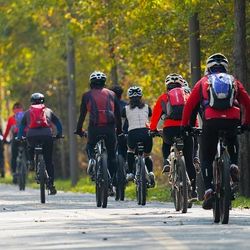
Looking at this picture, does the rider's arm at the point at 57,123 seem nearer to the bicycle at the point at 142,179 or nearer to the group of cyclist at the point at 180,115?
the group of cyclist at the point at 180,115

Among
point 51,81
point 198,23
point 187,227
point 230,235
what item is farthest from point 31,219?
point 51,81

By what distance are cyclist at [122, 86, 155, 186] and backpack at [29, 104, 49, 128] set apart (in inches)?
60.6

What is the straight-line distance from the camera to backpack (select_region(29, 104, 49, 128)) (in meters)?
25.1

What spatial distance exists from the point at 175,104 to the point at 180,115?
18cm

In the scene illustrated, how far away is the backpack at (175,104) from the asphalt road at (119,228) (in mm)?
1383

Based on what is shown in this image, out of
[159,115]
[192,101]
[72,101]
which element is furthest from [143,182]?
[72,101]

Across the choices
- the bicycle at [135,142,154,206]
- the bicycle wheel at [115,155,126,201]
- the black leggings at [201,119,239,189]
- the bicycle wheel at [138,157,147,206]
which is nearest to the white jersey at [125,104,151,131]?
the bicycle at [135,142,154,206]

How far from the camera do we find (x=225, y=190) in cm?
1614

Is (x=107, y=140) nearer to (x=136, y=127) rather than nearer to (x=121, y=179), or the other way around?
(x=136, y=127)

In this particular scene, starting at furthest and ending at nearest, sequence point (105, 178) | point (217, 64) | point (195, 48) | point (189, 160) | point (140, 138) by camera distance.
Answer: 1. point (195, 48)
2. point (140, 138)
3. point (105, 178)
4. point (189, 160)
5. point (217, 64)

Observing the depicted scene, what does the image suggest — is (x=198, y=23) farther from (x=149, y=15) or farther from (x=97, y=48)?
(x=97, y=48)

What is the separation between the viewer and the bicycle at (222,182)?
16.2m

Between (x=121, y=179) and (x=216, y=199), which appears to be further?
(x=121, y=179)

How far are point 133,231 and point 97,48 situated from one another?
25.8 meters
